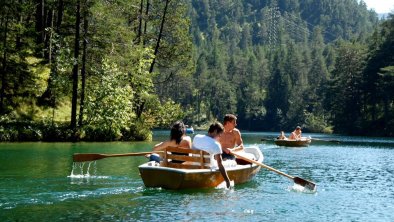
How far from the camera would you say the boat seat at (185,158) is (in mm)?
16359

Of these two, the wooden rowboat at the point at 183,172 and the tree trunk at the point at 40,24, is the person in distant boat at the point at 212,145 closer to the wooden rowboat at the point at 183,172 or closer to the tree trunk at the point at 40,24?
the wooden rowboat at the point at 183,172

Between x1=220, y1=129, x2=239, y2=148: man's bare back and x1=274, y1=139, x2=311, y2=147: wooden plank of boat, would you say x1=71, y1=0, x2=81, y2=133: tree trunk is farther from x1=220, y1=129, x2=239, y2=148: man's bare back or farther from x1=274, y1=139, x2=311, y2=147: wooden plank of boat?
x1=220, y1=129, x2=239, y2=148: man's bare back

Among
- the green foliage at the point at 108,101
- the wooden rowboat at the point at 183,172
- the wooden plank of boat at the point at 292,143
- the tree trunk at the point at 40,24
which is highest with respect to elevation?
the tree trunk at the point at 40,24

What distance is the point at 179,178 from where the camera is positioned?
1574cm

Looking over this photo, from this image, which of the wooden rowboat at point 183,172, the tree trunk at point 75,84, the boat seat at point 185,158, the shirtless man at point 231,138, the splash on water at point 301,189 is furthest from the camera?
the tree trunk at point 75,84

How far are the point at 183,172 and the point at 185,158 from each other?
2.72ft

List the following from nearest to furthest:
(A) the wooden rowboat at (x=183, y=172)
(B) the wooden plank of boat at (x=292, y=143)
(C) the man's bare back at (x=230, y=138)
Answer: (A) the wooden rowboat at (x=183, y=172), (C) the man's bare back at (x=230, y=138), (B) the wooden plank of boat at (x=292, y=143)

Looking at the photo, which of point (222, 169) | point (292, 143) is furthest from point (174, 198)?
point (292, 143)

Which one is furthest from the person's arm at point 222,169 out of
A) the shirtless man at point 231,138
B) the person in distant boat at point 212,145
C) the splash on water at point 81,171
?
the splash on water at point 81,171

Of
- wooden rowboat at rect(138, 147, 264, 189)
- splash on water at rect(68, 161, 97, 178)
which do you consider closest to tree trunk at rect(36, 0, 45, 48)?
splash on water at rect(68, 161, 97, 178)

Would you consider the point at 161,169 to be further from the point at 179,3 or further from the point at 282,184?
the point at 179,3

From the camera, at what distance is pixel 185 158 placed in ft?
53.7

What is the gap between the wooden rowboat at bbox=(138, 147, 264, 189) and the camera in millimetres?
15758

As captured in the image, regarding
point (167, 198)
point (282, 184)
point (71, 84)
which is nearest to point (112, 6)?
point (71, 84)
